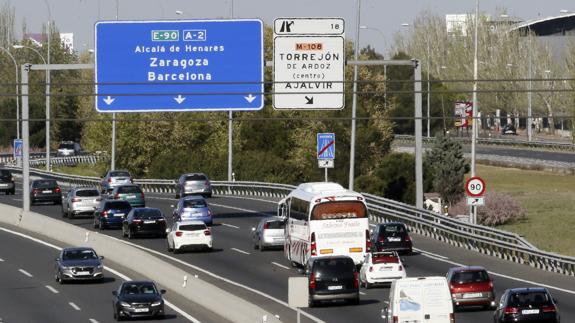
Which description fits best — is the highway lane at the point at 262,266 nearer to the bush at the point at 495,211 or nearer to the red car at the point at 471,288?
the red car at the point at 471,288

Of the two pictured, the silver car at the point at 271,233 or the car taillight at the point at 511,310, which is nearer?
the car taillight at the point at 511,310

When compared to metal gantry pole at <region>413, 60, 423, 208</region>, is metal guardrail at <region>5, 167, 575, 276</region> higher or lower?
lower

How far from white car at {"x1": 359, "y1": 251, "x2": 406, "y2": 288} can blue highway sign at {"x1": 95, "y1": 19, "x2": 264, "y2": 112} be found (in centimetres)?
707

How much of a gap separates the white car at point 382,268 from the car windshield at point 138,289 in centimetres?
777

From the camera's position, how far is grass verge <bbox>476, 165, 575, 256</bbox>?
70.2 metres

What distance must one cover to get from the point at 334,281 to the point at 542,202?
165 feet

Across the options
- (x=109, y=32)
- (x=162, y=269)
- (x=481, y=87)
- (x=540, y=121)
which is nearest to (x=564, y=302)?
(x=162, y=269)

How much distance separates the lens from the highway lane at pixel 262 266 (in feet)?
128

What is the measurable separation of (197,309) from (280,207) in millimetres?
11468

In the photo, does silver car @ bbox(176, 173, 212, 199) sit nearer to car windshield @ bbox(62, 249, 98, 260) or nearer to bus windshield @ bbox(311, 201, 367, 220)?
car windshield @ bbox(62, 249, 98, 260)

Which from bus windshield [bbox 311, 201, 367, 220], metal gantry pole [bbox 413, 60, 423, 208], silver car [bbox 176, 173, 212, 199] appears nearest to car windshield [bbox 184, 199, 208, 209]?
metal gantry pole [bbox 413, 60, 423, 208]

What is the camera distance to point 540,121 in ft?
612

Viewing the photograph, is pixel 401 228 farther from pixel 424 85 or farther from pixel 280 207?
pixel 424 85

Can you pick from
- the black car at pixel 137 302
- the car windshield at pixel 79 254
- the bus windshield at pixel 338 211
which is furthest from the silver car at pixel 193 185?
the black car at pixel 137 302
